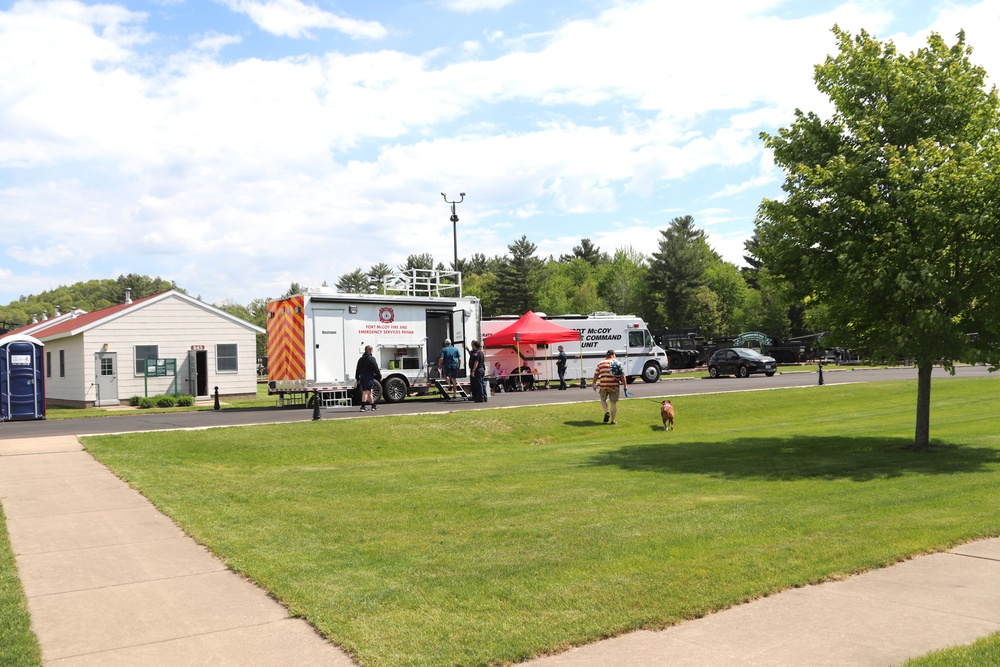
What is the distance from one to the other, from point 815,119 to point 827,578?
31.3 feet

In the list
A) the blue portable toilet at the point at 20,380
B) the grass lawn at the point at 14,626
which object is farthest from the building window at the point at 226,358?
the grass lawn at the point at 14,626

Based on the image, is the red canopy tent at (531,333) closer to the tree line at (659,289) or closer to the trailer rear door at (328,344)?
the trailer rear door at (328,344)

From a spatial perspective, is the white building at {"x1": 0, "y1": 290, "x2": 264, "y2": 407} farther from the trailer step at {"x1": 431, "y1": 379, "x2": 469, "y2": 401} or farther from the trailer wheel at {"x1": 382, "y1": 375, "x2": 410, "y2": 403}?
the trailer step at {"x1": 431, "y1": 379, "x2": 469, "y2": 401}

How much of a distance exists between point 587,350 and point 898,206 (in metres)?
23.3

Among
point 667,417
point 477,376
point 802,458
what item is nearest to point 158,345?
point 477,376

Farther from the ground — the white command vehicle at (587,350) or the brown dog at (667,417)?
the white command vehicle at (587,350)

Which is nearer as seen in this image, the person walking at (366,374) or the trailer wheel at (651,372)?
the person walking at (366,374)

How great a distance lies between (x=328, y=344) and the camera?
24.3 m

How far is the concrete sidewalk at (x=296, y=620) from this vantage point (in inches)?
188

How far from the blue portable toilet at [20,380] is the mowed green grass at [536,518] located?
35.6 ft

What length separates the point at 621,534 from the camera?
7617 millimetres

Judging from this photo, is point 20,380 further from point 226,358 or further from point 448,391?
point 226,358

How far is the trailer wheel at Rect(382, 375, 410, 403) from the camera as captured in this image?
85.8 ft

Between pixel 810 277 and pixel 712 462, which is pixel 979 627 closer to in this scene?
pixel 712 462
